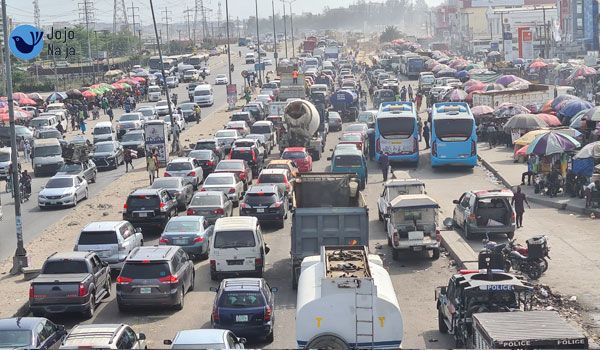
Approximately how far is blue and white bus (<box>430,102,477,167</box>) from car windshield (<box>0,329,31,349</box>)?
100 ft

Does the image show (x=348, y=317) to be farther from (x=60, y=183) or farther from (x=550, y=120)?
(x=550, y=120)

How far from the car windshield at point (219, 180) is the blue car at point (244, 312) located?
16961 millimetres

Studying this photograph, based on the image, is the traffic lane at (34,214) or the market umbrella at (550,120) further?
the market umbrella at (550,120)

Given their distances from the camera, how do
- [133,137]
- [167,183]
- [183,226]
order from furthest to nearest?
[133,137] < [167,183] < [183,226]

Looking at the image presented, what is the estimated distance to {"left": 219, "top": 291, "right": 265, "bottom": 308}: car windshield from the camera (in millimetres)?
21703

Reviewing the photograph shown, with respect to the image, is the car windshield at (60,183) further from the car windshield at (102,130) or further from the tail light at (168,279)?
the tail light at (168,279)

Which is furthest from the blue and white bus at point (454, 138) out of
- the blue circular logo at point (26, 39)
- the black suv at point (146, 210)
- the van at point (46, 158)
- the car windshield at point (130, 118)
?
the car windshield at point (130, 118)

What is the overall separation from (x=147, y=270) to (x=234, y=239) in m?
3.46

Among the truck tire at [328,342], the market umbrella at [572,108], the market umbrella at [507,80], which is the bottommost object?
the truck tire at [328,342]

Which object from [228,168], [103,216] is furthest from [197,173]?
[103,216]

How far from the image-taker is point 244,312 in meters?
21.6

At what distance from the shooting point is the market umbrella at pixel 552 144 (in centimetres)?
3959

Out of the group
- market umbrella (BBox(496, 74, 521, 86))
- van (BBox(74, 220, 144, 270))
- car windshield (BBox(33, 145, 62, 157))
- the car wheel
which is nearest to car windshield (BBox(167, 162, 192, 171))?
car windshield (BBox(33, 145, 62, 157))

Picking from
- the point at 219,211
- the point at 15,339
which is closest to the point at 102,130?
the point at 219,211
